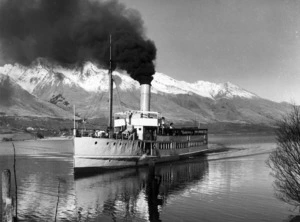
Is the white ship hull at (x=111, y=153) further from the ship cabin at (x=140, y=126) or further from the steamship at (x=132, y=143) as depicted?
the ship cabin at (x=140, y=126)

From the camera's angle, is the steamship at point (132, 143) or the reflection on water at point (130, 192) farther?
the steamship at point (132, 143)

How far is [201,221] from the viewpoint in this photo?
26594 mm

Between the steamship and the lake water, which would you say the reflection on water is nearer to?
the lake water

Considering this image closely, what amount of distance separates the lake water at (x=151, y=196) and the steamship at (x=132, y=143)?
73.0 inches

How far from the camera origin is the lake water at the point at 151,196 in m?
28.4

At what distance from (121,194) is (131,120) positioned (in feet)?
72.5

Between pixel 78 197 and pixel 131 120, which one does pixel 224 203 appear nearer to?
pixel 78 197

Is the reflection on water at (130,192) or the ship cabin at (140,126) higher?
the ship cabin at (140,126)

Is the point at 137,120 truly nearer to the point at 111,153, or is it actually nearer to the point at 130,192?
the point at 111,153

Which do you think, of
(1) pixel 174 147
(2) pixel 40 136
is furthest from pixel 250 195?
(2) pixel 40 136

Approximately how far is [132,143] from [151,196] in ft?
56.6

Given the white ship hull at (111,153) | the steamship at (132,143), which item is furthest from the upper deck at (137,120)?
the white ship hull at (111,153)

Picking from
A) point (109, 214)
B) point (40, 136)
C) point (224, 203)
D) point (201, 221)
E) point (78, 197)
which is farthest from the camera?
point (40, 136)

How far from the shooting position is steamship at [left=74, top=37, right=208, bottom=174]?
47.1m
